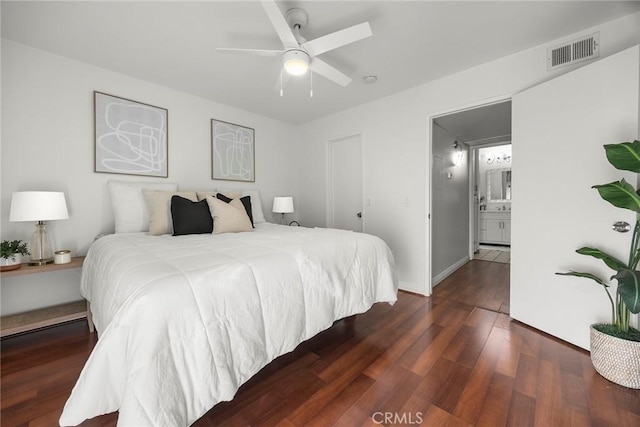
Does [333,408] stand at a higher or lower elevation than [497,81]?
lower

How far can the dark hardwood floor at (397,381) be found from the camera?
128 centimetres

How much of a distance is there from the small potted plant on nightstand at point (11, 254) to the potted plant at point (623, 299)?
405 centimetres

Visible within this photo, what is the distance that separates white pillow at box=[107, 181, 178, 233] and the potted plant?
3588 millimetres

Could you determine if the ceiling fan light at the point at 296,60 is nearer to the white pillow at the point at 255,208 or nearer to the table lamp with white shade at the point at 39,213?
the white pillow at the point at 255,208

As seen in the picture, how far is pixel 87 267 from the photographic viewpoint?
2.01 m

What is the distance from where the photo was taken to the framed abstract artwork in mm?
2520

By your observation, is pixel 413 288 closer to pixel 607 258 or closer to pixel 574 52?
pixel 607 258

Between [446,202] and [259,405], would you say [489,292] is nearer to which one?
[446,202]

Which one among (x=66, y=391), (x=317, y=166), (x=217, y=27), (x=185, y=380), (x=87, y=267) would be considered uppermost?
(x=217, y=27)

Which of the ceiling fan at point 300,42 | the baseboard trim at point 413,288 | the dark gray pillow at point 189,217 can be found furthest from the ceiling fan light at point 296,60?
the baseboard trim at point 413,288

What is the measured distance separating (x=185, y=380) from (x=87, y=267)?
1.68 metres

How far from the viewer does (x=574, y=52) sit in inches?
79.0

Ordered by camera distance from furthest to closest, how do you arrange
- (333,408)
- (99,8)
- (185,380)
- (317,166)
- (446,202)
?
(317,166) < (446,202) < (99,8) < (333,408) < (185,380)

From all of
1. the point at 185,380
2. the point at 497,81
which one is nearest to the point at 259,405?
the point at 185,380
